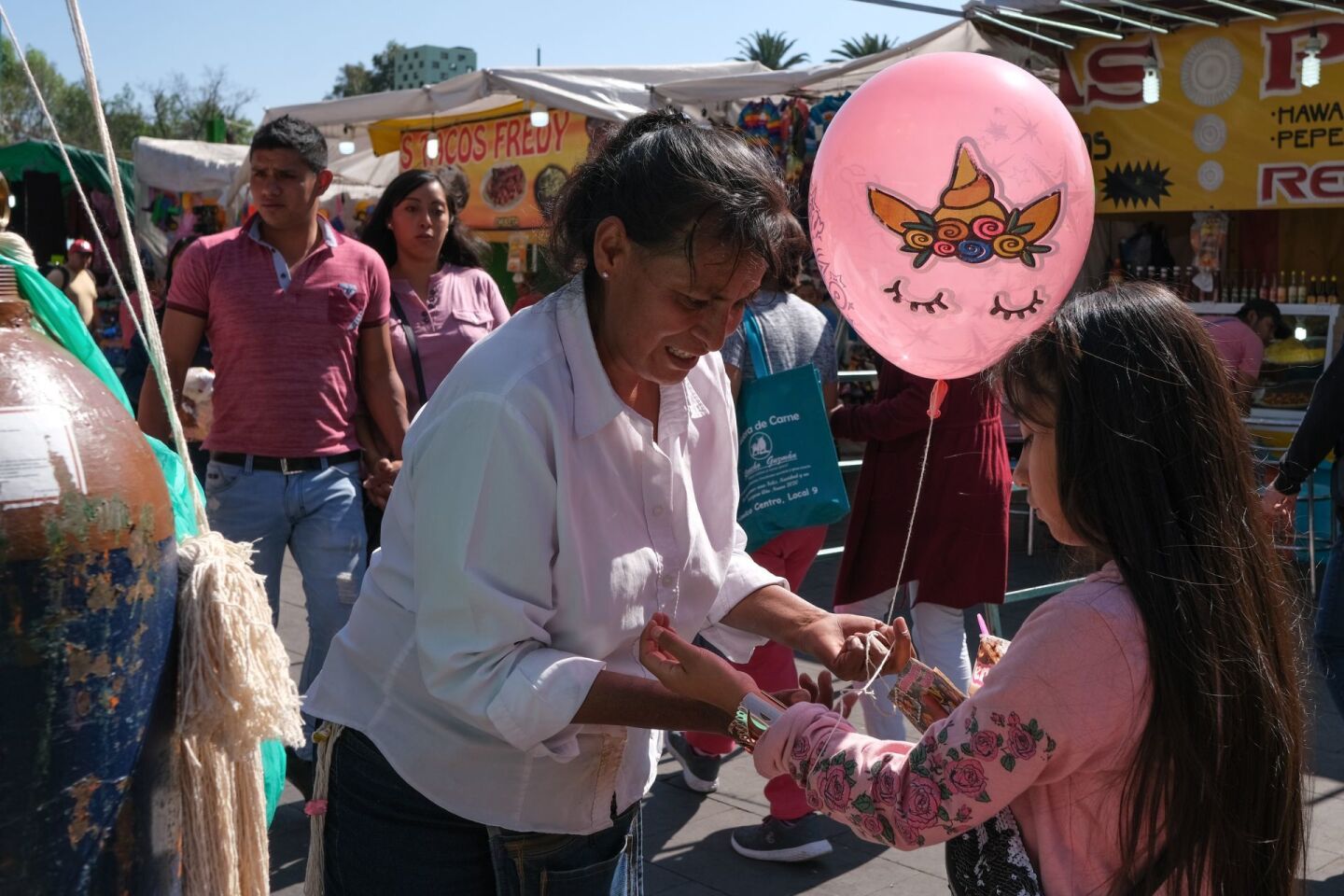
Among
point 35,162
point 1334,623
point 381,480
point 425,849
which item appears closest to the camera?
point 425,849

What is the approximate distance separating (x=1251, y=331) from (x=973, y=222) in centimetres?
521

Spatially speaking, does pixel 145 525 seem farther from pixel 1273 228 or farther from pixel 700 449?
pixel 1273 228

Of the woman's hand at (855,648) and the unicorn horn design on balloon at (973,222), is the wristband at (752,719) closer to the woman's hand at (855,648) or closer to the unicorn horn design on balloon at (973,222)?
the woman's hand at (855,648)

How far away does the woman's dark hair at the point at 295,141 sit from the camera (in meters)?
4.16

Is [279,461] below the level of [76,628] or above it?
below

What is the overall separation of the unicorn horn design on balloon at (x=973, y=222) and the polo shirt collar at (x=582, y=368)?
4.48 feet

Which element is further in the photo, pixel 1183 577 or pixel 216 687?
pixel 216 687

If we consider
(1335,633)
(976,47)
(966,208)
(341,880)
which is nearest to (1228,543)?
(341,880)

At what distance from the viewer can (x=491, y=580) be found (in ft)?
5.49

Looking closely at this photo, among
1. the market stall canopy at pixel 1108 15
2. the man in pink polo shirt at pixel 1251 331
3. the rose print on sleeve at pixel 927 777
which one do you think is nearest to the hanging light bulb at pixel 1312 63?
the market stall canopy at pixel 1108 15

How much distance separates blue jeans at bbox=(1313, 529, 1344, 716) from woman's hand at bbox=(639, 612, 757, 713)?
243 cm

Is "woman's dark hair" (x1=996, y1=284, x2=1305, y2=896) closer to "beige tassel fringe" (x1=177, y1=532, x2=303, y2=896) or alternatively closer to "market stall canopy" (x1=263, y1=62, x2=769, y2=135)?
"beige tassel fringe" (x1=177, y1=532, x2=303, y2=896)

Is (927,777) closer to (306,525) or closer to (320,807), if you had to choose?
(320,807)

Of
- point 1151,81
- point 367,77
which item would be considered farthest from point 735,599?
point 367,77
